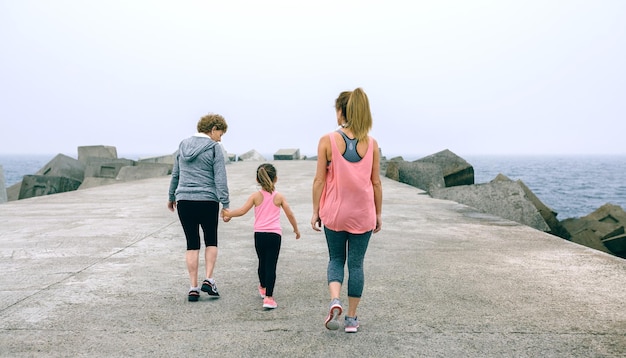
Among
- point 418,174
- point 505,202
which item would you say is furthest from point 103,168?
point 505,202

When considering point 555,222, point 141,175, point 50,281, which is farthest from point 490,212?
point 141,175

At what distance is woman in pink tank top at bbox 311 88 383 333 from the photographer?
11.2 ft

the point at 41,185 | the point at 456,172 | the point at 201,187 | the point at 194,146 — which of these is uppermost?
the point at 194,146

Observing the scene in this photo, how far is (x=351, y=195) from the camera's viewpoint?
3434 mm

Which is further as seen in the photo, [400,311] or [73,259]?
[73,259]

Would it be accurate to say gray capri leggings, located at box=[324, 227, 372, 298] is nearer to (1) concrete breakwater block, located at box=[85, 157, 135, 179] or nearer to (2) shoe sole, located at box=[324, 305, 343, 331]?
(2) shoe sole, located at box=[324, 305, 343, 331]

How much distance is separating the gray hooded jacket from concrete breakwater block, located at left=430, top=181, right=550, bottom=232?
6616 mm

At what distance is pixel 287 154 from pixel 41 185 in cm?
2439

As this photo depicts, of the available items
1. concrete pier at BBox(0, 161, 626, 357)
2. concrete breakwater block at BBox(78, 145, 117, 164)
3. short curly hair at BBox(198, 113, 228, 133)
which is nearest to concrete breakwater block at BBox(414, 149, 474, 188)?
concrete pier at BBox(0, 161, 626, 357)

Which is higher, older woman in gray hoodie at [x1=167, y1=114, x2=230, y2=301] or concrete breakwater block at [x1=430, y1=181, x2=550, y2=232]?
older woman in gray hoodie at [x1=167, y1=114, x2=230, y2=301]

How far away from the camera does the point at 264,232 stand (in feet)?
13.5

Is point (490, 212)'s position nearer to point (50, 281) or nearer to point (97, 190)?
point (50, 281)

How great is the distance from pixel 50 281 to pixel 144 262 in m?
1.01

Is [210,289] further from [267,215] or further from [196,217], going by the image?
[267,215]
